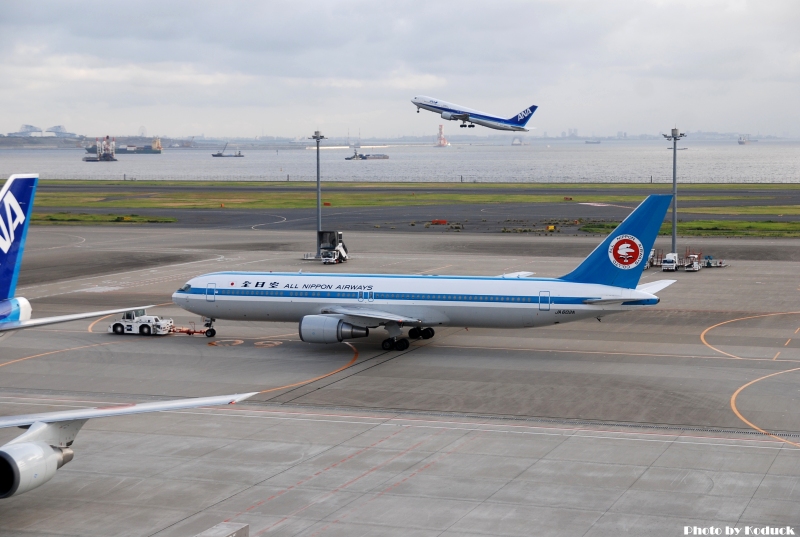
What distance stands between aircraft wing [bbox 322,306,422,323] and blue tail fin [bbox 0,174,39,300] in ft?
76.3

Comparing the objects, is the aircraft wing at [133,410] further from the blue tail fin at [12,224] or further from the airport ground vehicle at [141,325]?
the airport ground vehicle at [141,325]

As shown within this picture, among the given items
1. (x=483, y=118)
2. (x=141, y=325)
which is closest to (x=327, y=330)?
(x=141, y=325)

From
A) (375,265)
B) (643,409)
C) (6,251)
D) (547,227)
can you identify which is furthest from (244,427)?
(547,227)

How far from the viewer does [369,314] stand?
46.3 meters

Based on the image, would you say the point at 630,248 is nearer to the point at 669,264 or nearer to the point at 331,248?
the point at 669,264

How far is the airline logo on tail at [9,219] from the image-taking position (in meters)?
24.2

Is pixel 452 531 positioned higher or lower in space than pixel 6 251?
lower

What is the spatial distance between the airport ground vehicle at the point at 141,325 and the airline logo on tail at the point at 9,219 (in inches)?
1085

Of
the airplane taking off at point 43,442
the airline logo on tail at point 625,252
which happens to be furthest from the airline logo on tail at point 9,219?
the airline logo on tail at point 625,252

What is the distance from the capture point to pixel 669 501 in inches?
1003

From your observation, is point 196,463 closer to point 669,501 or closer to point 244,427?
point 244,427

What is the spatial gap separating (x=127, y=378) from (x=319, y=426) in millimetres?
12425

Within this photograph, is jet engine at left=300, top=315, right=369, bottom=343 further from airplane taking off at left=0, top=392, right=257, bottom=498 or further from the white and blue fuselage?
airplane taking off at left=0, top=392, right=257, bottom=498

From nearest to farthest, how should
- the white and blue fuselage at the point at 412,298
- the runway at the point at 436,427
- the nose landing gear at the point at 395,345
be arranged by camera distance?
the runway at the point at 436,427 → the white and blue fuselage at the point at 412,298 → the nose landing gear at the point at 395,345
